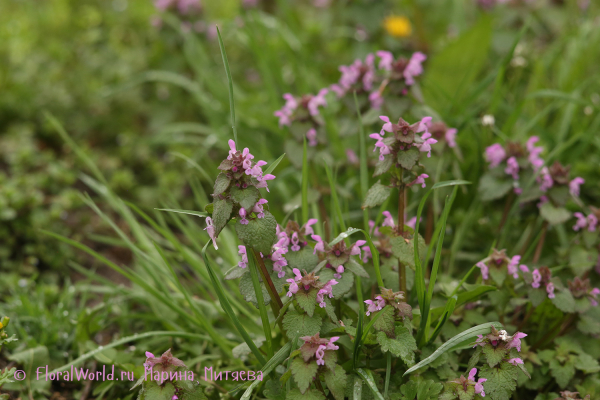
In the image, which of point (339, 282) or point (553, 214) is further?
point (553, 214)

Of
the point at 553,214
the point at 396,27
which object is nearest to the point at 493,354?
the point at 553,214

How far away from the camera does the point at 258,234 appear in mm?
1297

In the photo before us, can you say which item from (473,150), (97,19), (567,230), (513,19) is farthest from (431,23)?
(97,19)

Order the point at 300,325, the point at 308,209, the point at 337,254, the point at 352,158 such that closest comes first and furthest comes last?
the point at 300,325, the point at 337,254, the point at 308,209, the point at 352,158

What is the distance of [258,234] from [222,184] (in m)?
0.17

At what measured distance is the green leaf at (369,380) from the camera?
54.0 inches

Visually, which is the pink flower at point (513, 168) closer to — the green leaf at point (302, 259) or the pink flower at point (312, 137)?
the pink flower at point (312, 137)

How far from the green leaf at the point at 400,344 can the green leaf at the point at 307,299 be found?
8.7 inches

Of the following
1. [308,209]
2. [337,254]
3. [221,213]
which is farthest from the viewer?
[308,209]

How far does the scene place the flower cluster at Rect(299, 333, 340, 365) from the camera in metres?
1.32

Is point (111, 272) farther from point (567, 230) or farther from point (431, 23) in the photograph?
point (431, 23)

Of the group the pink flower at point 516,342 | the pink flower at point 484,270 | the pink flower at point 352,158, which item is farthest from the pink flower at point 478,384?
the pink flower at point 352,158

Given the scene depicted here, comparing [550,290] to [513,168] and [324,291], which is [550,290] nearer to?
[513,168]

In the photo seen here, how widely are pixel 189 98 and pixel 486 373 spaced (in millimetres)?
2997
